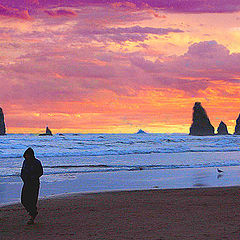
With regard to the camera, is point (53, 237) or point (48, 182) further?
point (48, 182)

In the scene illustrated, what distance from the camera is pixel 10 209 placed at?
37.9 feet

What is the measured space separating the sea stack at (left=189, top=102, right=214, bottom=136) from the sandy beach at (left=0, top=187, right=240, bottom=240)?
399 feet

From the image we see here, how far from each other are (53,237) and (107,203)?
4347 millimetres

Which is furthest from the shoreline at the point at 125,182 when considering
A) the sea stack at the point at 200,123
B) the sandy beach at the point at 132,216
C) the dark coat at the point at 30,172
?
the sea stack at the point at 200,123

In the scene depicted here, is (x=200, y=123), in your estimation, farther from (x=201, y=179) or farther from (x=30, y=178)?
(x=30, y=178)

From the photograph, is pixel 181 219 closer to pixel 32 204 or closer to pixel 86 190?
pixel 32 204

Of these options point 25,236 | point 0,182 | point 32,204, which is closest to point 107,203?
point 32,204

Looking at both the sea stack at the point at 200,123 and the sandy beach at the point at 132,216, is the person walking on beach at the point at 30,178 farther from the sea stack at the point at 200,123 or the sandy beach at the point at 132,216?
the sea stack at the point at 200,123

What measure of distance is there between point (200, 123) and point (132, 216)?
12837cm

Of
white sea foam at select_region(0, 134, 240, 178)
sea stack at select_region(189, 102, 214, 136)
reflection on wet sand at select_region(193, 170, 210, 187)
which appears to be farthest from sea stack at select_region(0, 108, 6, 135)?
reflection on wet sand at select_region(193, 170, 210, 187)

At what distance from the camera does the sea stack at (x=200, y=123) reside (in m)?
134

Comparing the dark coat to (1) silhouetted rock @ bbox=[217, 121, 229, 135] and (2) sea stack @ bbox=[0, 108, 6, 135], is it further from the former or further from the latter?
(1) silhouetted rock @ bbox=[217, 121, 229, 135]

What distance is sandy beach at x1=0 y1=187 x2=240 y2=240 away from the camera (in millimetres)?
8234

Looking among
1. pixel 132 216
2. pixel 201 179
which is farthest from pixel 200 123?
pixel 132 216
